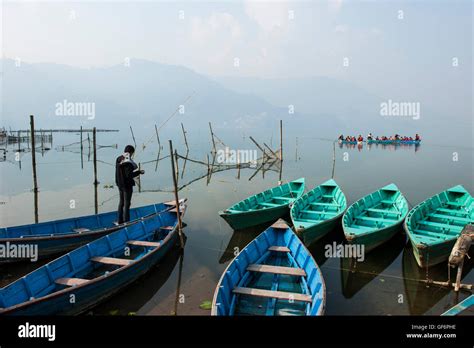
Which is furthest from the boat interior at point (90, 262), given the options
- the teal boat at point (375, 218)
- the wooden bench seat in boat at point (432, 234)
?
the wooden bench seat in boat at point (432, 234)

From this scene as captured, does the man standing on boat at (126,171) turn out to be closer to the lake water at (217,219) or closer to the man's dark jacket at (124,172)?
the man's dark jacket at (124,172)

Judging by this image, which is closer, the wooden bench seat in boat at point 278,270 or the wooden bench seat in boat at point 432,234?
the wooden bench seat in boat at point 278,270

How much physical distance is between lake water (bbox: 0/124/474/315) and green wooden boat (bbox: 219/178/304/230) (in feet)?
2.51

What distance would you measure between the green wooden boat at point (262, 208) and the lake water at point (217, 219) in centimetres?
77

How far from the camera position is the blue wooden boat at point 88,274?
7.61m

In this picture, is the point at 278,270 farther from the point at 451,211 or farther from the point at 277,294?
the point at 451,211

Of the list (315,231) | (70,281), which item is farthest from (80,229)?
(315,231)

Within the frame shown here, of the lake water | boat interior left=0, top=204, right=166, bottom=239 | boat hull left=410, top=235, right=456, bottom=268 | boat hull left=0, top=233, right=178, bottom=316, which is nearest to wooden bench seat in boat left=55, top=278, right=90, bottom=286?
boat hull left=0, top=233, right=178, bottom=316

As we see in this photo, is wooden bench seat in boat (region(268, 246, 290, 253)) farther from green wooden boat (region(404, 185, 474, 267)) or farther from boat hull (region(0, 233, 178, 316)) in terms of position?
green wooden boat (region(404, 185, 474, 267))

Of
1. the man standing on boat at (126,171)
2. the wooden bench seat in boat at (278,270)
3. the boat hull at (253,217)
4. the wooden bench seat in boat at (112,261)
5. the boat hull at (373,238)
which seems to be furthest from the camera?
the boat hull at (253,217)

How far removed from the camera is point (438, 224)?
44.5ft

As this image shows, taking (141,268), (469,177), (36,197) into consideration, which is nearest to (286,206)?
(141,268)

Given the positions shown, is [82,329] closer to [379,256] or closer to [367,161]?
[379,256]

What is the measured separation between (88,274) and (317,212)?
373 inches
